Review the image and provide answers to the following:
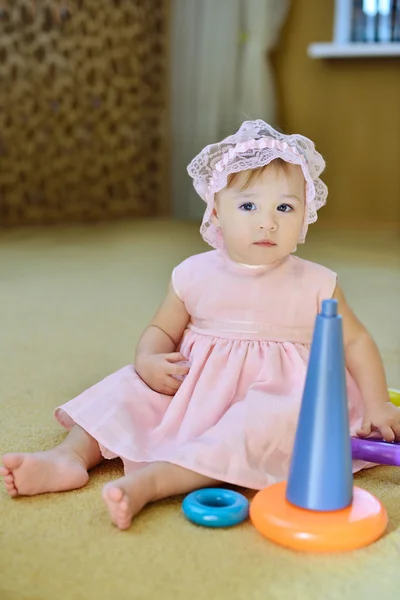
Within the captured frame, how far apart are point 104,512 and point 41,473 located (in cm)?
9

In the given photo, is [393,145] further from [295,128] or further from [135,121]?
[135,121]

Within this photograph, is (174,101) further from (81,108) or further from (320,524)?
(320,524)

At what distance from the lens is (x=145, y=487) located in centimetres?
81

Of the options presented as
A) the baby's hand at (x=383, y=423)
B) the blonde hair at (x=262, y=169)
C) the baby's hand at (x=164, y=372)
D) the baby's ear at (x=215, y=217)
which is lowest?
the baby's hand at (x=383, y=423)

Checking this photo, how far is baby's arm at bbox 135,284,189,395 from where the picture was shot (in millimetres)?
977

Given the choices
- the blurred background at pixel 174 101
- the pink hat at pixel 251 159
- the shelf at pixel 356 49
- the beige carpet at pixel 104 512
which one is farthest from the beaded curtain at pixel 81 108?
the pink hat at pixel 251 159

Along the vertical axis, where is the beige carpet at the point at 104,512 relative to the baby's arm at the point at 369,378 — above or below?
below

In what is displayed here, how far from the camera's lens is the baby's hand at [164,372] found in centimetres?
97

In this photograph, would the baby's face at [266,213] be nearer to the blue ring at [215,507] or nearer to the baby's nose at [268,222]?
the baby's nose at [268,222]

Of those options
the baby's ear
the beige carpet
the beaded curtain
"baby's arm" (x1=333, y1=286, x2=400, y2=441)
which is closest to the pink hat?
the baby's ear

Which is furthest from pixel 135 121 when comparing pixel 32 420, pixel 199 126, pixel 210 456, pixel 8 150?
pixel 210 456

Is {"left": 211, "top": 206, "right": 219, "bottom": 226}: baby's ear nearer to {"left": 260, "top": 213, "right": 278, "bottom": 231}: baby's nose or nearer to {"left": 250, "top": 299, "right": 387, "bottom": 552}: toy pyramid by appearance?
{"left": 260, "top": 213, "right": 278, "bottom": 231}: baby's nose

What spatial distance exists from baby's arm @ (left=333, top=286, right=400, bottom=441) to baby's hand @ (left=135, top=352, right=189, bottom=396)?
0.21 m

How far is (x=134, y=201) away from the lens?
3.33 m
